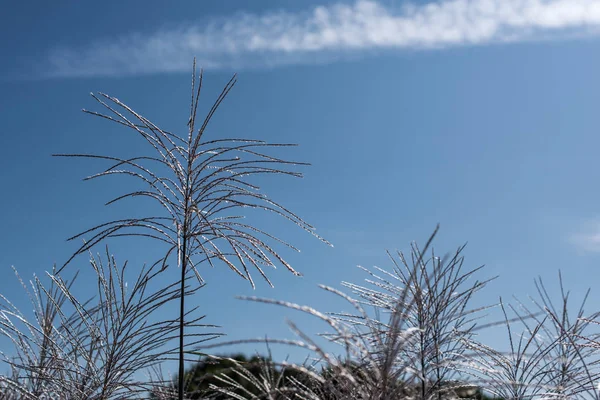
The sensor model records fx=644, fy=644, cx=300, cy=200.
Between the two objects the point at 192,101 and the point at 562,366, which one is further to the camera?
the point at 562,366

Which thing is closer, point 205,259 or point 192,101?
point 205,259

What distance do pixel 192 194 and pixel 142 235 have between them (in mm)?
360

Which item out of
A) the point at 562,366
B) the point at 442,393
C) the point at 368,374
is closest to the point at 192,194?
the point at 368,374

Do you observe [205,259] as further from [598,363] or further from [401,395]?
[598,363]

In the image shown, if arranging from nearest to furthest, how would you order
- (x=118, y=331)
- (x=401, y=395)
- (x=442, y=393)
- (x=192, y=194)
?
(x=401, y=395)
(x=442, y=393)
(x=192, y=194)
(x=118, y=331)

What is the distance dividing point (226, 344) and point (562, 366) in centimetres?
256

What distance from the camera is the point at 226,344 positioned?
2428 millimetres

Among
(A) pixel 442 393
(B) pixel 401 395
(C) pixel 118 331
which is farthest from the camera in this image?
(C) pixel 118 331

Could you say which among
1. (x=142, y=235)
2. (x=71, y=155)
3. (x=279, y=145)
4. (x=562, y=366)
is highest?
(x=279, y=145)

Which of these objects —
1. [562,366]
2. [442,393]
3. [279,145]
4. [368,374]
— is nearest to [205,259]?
[279,145]

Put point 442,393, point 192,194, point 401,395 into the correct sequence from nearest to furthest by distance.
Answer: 1. point 401,395
2. point 442,393
3. point 192,194

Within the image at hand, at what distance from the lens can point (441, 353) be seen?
3.24 metres

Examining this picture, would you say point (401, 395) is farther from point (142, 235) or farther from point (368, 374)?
point (142, 235)

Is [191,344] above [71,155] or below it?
below
